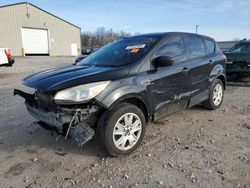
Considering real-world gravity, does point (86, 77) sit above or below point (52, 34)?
below

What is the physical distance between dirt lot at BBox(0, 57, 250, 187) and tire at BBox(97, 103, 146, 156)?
0.54 ft

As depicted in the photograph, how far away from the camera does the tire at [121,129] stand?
3.52 m

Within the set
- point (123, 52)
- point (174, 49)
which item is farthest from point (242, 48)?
point (123, 52)

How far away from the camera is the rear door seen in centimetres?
504

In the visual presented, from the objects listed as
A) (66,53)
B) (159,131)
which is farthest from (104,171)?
(66,53)

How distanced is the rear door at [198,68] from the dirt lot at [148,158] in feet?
1.88

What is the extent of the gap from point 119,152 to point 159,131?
1.24 meters

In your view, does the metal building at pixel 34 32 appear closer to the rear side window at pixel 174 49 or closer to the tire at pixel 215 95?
the tire at pixel 215 95

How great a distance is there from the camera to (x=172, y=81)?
14.6 feet

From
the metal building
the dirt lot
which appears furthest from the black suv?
the metal building

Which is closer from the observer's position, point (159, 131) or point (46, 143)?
point (46, 143)

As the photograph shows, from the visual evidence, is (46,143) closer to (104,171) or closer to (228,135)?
(104,171)

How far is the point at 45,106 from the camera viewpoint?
11.8 feet

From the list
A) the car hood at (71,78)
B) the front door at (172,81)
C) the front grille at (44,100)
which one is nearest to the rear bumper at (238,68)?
the front door at (172,81)
